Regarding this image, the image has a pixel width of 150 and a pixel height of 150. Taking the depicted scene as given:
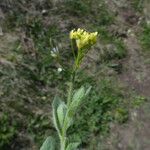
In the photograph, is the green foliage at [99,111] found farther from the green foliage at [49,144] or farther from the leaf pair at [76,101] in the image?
the leaf pair at [76,101]

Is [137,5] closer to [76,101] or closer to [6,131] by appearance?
[6,131]

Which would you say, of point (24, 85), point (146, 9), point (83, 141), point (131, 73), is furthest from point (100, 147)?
point (146, 9)

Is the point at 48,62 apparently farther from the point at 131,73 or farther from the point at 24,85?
the point at 131,73

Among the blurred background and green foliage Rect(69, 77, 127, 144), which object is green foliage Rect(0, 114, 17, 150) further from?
green foliage Rect(69, 77, 127, 144)

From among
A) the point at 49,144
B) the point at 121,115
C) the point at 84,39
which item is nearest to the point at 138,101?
the point at 121,115

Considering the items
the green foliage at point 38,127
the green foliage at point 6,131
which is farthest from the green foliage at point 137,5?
the green foliage at point 6,131

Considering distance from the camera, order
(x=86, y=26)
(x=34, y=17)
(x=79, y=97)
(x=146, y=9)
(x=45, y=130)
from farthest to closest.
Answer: (x=146, y=9) < (x=86, y=26) < (x=34, y=17) < (x=45, y=130) < (x=79, y=97)

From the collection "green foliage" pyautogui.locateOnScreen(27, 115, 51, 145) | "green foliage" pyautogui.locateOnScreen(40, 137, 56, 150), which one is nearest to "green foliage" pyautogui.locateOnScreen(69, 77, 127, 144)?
"green foliage" pyautogui.locateOnScreen(27, 115, 51, 145)

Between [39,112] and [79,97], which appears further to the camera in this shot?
[39,112]

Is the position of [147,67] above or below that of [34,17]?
below
